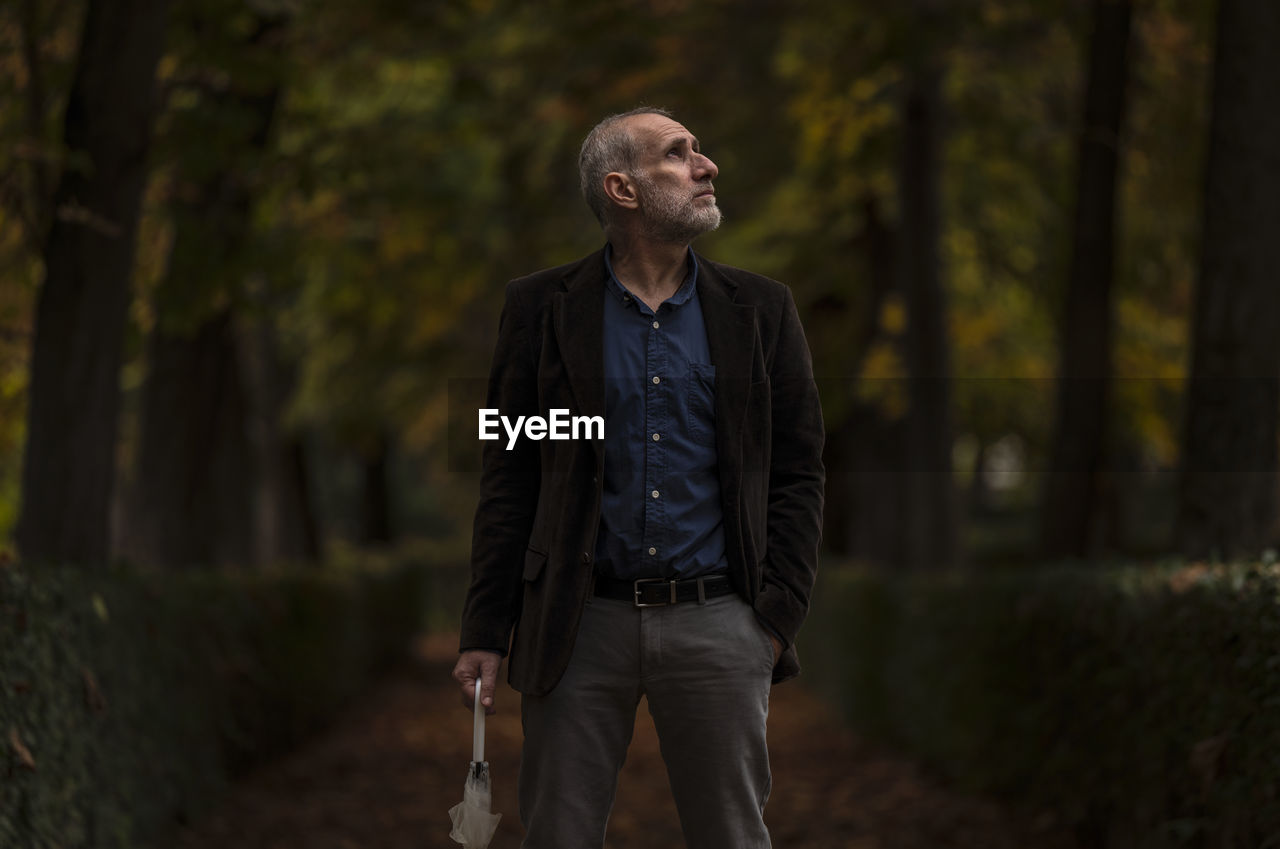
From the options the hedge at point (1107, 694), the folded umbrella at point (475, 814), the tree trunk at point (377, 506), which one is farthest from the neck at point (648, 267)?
the tree trunk at point (377, 506)

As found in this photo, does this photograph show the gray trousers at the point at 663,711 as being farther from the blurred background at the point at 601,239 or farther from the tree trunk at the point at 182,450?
the tree trunk at the point at 182,450

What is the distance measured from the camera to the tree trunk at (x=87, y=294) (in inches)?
323

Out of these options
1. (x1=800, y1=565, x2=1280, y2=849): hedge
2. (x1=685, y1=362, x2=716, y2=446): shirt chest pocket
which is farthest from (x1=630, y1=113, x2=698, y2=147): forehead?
(x1=800, y1=565, x2=1280, y2=849): hedge

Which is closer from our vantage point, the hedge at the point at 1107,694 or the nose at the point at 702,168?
the nose at the point at 702,168

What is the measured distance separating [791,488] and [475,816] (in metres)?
1.09

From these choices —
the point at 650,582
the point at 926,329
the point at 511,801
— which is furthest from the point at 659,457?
the point at 926,329

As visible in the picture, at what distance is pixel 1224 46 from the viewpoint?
27.5ft

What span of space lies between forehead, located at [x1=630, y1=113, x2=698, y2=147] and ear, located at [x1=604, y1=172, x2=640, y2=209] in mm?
99

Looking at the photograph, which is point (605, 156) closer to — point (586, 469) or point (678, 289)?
point (678, 289)

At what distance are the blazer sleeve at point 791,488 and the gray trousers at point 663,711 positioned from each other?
0.28 ft

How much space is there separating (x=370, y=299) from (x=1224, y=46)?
9.36m

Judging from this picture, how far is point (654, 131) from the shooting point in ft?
13.4

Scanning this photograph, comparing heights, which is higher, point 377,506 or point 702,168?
point 702,168

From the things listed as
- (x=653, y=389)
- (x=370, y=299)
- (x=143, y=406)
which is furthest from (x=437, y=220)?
(x=653, y=389)
